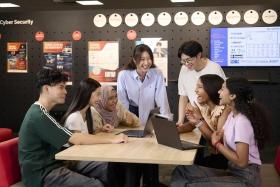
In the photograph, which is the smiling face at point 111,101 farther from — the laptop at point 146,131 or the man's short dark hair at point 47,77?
the man's short dark hair at point 47,77

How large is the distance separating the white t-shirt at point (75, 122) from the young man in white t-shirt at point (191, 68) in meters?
0.89

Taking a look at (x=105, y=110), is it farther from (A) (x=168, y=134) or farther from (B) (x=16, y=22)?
(B) (x=16, y=22)

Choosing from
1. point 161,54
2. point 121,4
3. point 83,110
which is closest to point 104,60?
point 161,54

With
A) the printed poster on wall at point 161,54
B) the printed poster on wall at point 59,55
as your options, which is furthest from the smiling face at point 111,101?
the printed poster on wall at point 59,55

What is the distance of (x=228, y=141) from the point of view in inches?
97.3

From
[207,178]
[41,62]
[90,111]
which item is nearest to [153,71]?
[90,111]

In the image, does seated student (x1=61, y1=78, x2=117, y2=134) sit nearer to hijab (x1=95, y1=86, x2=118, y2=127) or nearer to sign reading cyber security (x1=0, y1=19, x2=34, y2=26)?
hijab (x1=95, y1=86, x2=118, y2=127)

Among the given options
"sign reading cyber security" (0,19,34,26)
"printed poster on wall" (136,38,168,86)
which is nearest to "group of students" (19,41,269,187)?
"printed poster on wall" (136,38,168,86)

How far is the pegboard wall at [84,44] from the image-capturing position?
5.60 meters

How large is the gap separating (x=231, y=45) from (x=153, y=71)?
7.12 ft

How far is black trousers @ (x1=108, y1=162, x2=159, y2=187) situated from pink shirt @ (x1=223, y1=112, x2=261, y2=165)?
63 centimetres

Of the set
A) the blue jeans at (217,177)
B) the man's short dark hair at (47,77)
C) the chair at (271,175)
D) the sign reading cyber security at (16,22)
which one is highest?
the sign reading cyber security at (16,22)

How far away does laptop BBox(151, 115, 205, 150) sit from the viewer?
2.44 meters

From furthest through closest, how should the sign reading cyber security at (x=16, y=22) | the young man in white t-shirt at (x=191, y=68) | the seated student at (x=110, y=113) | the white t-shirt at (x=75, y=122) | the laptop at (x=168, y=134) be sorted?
the sign reading cyber security at (x=16, y=22)
the young man in white t-shirt at (x=191, y=68)
the seated student at (x=110, y=113)
the white t-shirt at (x=75, y=122)
the laptop at (x=168, y=134)
